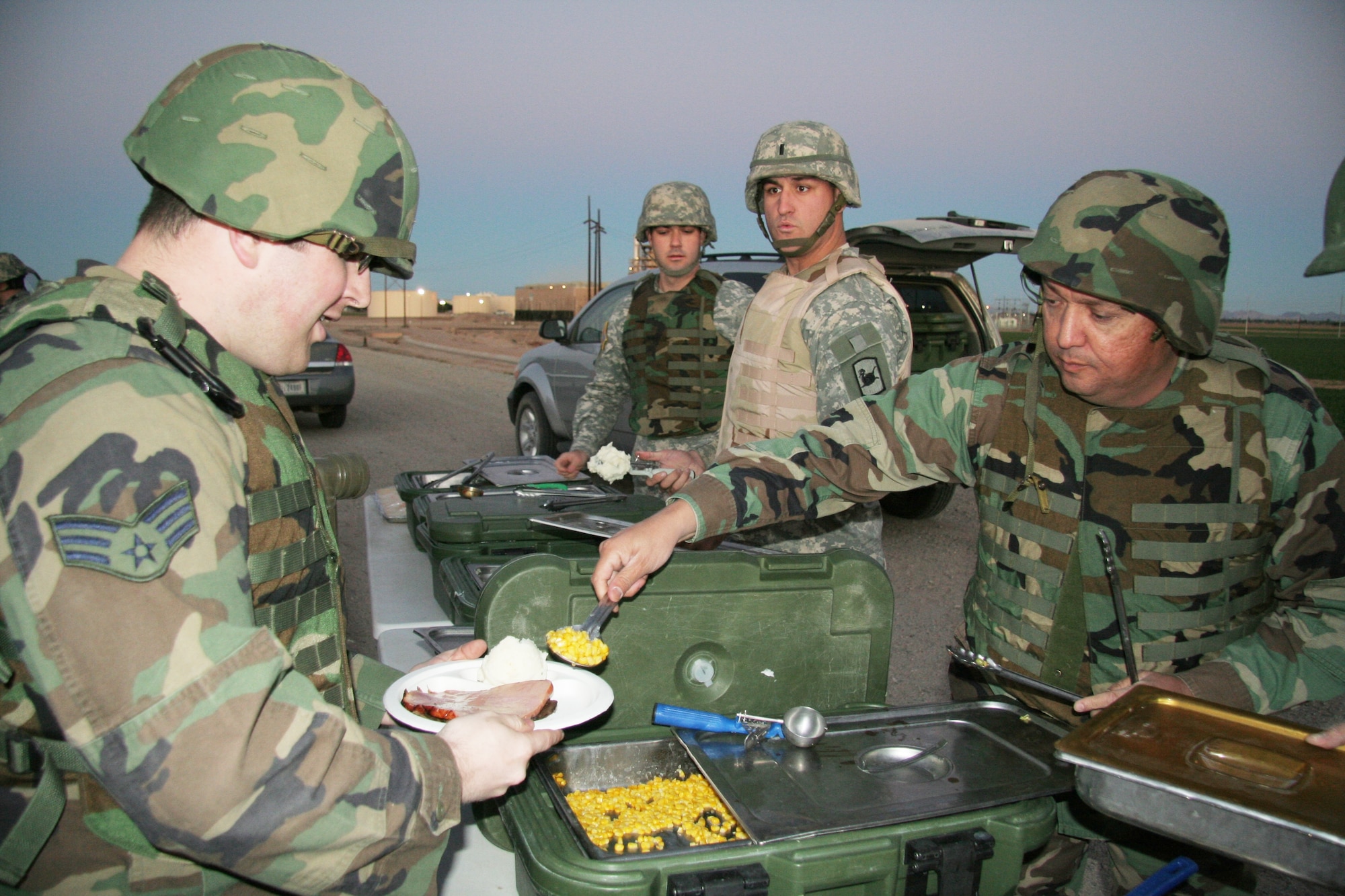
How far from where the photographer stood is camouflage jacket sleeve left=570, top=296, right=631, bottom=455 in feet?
14.9

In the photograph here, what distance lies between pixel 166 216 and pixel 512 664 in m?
0.84

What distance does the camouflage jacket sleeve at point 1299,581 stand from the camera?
1.71 meters

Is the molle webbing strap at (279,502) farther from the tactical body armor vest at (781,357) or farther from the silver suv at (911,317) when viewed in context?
the silver suv at (911,317)

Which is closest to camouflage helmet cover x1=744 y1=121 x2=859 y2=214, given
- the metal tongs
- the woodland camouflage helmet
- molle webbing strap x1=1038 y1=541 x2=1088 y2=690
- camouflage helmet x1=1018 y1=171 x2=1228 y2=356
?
the woodland camouflage helmet

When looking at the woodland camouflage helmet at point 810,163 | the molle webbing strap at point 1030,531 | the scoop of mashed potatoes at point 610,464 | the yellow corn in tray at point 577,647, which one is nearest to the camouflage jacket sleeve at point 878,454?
the molle webbing strap at point 1030,531

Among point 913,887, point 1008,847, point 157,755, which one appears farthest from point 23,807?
point 1008,847

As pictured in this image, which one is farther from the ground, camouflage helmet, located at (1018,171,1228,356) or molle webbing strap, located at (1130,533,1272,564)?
camouflage helmet, located at (1018,171,1228,356)

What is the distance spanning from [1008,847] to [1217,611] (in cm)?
87

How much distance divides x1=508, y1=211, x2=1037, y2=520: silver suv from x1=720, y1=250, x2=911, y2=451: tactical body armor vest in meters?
2.18

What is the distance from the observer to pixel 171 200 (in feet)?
3.92

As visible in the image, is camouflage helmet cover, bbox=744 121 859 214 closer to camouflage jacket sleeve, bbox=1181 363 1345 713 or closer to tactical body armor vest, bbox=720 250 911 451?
tactical body armor vest, bbox=720 250 911 451

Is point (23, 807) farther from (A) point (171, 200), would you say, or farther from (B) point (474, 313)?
(B) point (474, 313)

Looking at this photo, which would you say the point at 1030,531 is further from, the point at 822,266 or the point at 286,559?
the point at 286,559

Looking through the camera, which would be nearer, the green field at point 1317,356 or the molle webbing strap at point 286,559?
the molle webbing strap at point 286,559
